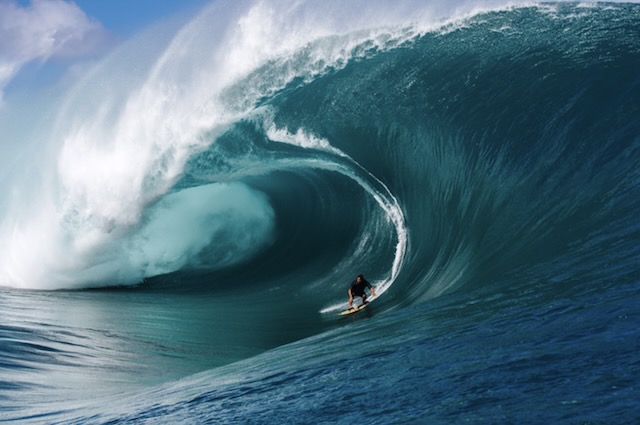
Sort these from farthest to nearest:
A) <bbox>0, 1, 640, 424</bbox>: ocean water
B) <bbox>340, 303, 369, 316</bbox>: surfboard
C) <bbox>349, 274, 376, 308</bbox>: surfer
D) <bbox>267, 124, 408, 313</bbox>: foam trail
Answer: <bbox>267, 124, 408, 313</bbox>: foam trail < <bbox>349, 274, 376, 308</bbox>: surfer < <bbox>340, 303, 369, 316</bbox>: surfboard < <bbox>0, 1, 640, 424</bbox>: ocean water

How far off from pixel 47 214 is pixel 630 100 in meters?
14.4

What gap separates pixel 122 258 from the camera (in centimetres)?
1809

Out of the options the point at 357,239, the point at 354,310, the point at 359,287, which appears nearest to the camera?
the point at 354,310

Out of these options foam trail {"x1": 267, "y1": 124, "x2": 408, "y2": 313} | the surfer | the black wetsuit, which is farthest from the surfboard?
foam trail {"x1": 267, "y1": 124, "x2": 408, "y2": 313}

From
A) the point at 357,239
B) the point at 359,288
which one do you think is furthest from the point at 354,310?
the point at 357,239

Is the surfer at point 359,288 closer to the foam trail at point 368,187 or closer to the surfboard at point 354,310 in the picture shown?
the surfboard at point 354,310

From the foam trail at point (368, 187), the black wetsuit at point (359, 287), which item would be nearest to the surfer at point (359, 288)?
the black wetsuit at point (359, 287)

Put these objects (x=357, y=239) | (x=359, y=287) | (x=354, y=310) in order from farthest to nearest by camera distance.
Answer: (x=357, y=239) < (x=359, y=287) < (x=354, y=310)

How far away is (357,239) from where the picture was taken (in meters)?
15.0

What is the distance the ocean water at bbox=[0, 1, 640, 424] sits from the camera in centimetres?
527

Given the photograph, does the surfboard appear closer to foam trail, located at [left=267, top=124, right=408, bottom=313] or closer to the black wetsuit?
the black wetsuit

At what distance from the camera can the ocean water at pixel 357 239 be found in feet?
17.3

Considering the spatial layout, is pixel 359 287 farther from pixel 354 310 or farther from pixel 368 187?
pixel 368 187

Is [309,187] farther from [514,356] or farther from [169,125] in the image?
[514,356]
